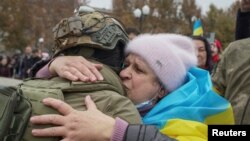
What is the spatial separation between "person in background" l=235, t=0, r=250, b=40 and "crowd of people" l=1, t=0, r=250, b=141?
122 centimetres

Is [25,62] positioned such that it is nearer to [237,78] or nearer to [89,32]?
[237,78]

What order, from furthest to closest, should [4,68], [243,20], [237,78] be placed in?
[4,68], [243,20], [237,78]

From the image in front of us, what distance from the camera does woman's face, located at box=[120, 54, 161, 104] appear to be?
2363 mm

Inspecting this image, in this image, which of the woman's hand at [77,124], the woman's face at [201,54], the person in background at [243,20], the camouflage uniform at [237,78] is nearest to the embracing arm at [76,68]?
the woman's hand at [77,124]

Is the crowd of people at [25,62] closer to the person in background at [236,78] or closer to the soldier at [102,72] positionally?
the person in background at [236,78]

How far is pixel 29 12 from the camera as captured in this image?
112ft

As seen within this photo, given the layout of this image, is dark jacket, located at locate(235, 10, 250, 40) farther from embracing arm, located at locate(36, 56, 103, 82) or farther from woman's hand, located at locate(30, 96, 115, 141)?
woman's hand, located at locate(30, 96, 115, 141)

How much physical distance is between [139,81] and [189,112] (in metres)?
0.33

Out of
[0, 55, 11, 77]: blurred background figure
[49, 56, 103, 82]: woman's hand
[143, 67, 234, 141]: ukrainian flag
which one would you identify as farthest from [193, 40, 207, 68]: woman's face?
[0, 55, 11, 77]: blurred background figure

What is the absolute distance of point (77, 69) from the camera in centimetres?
209

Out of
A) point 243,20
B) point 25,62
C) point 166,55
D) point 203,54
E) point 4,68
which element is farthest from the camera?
point 4,68

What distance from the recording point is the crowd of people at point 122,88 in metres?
1.87

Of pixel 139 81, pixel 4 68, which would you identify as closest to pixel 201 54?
pixel 139 81

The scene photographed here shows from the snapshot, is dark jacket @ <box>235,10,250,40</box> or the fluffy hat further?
dark jacket @ <box>235,10,250,40</box>
